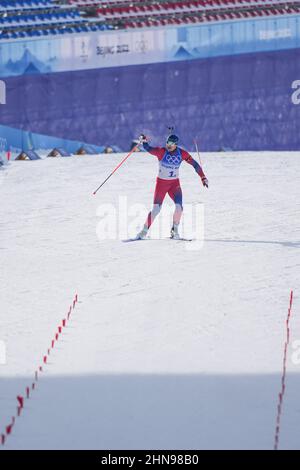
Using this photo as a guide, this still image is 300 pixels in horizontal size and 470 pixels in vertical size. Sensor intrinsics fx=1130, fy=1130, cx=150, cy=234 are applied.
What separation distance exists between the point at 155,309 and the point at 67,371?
2208 millimetres

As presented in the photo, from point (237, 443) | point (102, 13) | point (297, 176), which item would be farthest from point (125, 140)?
point (237, 443)

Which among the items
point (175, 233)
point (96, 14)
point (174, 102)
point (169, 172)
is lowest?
point (175, 233)

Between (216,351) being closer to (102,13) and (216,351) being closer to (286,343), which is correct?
(286,343)

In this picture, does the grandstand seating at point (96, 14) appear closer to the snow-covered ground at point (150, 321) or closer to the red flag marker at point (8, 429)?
the snow-covered ground at point (150, 321)

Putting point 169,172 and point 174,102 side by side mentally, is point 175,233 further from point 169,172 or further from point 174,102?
point 174,102

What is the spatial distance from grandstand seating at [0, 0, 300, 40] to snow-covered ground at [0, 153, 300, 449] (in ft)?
36.0

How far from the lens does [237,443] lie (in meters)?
6.94

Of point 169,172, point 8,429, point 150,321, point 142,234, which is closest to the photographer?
point 8,429

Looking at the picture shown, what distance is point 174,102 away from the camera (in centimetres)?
2642

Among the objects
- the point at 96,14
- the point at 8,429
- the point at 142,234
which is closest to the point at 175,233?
the point at 142,234

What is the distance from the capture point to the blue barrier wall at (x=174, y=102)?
2608 centimetres

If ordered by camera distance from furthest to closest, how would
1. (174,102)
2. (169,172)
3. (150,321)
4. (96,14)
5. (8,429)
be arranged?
(96,14), (174,102), (169,172), (150,321), (8,429)

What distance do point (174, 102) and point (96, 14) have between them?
4.09 m

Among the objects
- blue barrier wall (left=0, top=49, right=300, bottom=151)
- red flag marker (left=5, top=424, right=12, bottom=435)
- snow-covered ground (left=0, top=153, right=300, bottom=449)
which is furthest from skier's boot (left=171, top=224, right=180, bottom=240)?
blue barrier wall (left=0, top=49, right=300, bottom=151)
